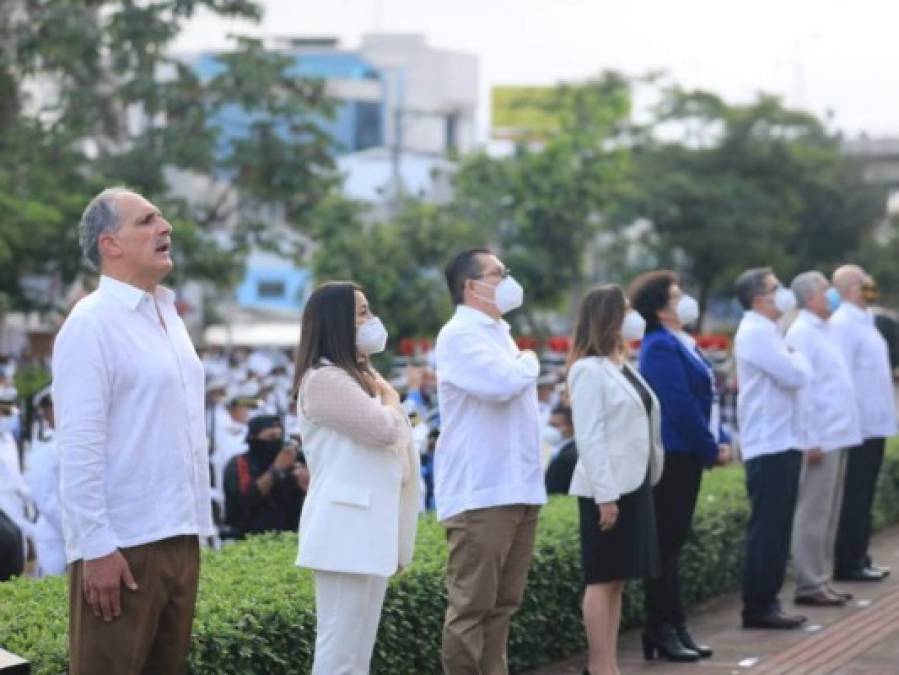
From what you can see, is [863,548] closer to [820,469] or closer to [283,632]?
[820,469]

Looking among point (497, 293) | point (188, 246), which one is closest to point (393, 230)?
point (188, 246)

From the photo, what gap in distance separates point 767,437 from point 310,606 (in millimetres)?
3725

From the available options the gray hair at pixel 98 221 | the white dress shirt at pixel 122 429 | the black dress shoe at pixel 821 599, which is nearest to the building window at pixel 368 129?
the black dress shoe at pixel 821 599

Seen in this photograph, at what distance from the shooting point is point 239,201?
3400 centimetres

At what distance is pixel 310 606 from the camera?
7680 millimetres

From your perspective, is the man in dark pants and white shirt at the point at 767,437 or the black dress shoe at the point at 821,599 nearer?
the man in dark pants and white shirt at the point at 767,437

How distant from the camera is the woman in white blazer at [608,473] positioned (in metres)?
8.52

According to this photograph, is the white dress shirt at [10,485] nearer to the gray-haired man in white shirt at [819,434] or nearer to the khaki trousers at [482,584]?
the khaki trousers at [482,584]

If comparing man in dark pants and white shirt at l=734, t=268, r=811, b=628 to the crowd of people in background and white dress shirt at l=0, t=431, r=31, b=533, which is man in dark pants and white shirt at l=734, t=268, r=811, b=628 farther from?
white dress shirt at l=0, t=431, r=31, b=533

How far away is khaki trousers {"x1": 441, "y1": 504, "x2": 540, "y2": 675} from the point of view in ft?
25.5

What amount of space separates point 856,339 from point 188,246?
19.4 meters

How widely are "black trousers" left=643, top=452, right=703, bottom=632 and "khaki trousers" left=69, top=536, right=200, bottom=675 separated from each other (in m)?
4.29

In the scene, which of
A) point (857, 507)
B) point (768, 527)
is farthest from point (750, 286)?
point (857, 507)

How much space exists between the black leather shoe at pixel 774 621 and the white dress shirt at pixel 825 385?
4.24ft
